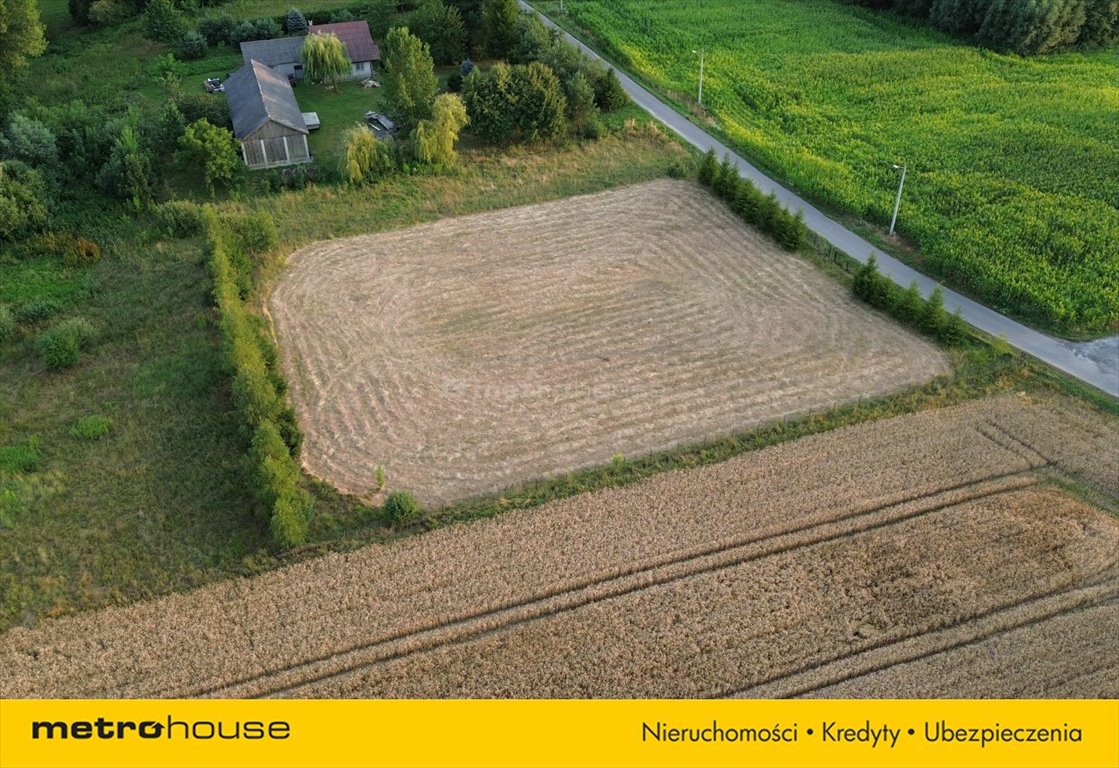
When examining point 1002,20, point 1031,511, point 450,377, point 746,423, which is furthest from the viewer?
point 1002,20

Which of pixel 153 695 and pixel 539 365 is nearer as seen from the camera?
pixel 153 695

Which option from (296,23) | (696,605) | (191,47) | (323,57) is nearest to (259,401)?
(696,605)

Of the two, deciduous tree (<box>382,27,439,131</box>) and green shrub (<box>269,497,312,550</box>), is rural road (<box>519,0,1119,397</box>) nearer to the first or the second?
deciduous tree (<box>382,27,439,131</box>)

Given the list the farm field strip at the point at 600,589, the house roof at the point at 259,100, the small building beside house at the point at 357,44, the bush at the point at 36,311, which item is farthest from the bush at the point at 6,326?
the small building beside house at the point at 357,44

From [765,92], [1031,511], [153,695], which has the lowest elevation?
[153,695]

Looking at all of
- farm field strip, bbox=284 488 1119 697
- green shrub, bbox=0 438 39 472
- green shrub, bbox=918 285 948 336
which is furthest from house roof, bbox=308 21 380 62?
farm field strip, bbox=284 488 1119 697

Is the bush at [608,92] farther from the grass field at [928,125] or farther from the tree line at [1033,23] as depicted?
the tree line at [1033,23]

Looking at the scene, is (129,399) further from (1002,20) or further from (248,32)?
(1002,20)

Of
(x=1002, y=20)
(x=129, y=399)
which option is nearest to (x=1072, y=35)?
(x=1002, y=20)
